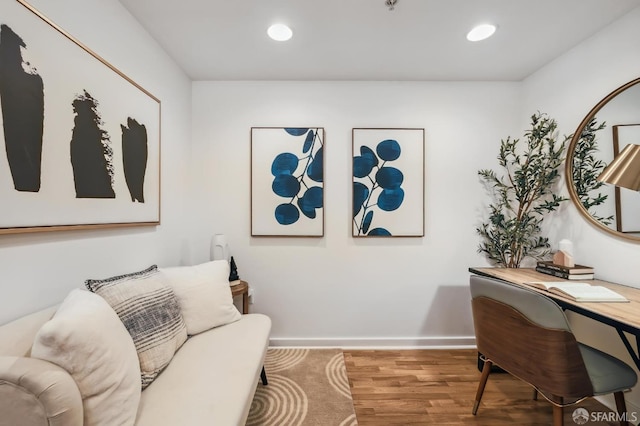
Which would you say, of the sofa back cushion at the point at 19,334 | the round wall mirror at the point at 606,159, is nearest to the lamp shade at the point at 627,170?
the round wall mirror at the point at 606,159

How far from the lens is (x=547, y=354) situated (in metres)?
1.24

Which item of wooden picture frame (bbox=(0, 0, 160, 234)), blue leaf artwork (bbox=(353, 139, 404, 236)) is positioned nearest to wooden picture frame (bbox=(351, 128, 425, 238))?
blue leaf artwork (bbox=(353, 139, 404, 236))

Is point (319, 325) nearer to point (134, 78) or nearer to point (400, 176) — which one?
point (400, 176)

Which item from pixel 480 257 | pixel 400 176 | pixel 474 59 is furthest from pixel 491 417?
pixel 474 59

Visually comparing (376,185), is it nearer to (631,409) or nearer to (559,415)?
(559,415)

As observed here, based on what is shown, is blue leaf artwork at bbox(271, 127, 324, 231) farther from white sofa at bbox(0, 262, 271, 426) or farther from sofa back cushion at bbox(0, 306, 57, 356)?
sofa back cushion at bbox(0, 306, 57, 356)

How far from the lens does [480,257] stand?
247cm

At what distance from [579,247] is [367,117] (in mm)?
1973

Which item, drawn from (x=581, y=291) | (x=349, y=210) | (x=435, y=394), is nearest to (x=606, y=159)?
(x=581, y=291)

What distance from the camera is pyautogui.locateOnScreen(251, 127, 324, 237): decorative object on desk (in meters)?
2.41

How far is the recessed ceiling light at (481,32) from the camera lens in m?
1.76

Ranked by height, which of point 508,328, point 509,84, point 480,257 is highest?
point 509,84

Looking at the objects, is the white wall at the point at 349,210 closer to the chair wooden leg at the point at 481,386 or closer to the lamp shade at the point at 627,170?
the chair wooden leg at the point at 481,386

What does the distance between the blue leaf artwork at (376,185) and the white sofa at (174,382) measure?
125cm
